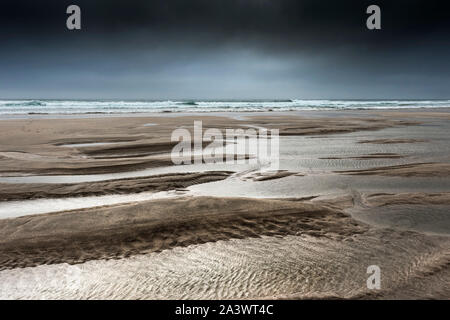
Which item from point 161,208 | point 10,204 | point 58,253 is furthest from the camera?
point 10,204

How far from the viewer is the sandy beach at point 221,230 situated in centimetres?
288

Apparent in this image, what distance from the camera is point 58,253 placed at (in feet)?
11.3

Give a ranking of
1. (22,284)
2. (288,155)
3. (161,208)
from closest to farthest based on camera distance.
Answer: (22,284)
(161,208)
(288,155)

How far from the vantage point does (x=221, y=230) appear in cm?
399

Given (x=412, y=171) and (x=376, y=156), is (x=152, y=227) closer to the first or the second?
(x=412, y=171)

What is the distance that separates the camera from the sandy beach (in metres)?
2.88

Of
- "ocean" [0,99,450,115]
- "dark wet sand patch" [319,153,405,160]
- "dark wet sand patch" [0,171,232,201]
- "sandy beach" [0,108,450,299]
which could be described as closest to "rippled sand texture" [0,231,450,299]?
"sandy beach" [0,108,450,299]

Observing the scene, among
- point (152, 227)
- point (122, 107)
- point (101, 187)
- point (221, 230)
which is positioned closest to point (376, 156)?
point (221, 230)

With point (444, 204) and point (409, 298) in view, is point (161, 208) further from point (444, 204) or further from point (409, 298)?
point (444, 204)

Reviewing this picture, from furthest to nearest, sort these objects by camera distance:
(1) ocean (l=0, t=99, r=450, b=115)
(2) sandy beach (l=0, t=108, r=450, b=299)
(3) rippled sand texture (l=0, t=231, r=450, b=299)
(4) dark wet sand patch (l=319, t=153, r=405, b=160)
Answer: (1) ocean (l=0, t=99, r=450, b=115) → (4) dark wet sand patch (l=319, t=153, r=405, b=160) → (2) sandy beach (l=0, t=108, r=450, b=299) → (3) rippled sand texture (l=0, t=231, r=450, b=299)

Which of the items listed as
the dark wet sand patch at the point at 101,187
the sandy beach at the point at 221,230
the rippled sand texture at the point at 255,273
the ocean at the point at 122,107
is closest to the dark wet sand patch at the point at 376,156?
the sandy beach at the point at 221,230

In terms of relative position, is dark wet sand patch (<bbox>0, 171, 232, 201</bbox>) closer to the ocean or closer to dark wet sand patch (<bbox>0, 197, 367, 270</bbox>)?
dark wet sand patch (<bbox>0, 197, 367, 270</bbox>)
